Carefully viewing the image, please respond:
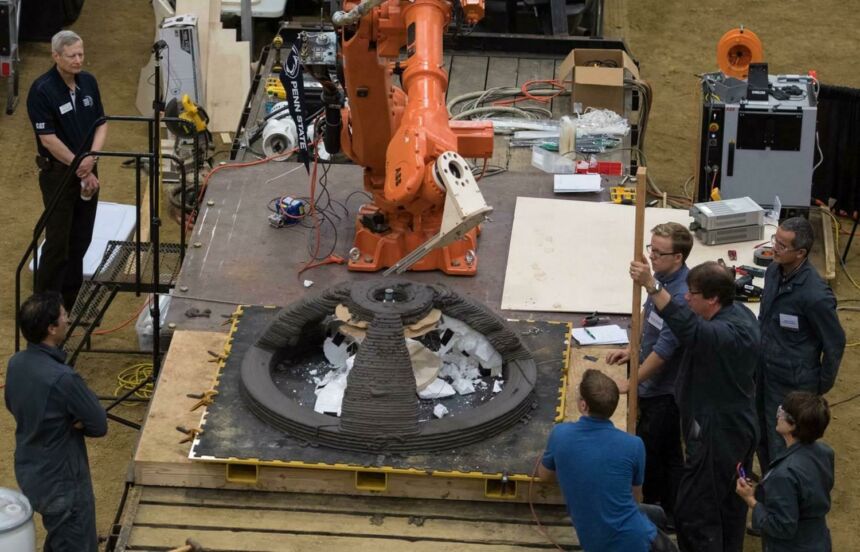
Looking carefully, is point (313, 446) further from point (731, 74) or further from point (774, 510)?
point (731, 74)

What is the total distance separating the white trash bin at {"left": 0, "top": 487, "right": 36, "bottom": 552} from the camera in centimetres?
728

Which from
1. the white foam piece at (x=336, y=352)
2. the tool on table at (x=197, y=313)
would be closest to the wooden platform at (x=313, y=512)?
the white foam piece at (x=336, y=352)

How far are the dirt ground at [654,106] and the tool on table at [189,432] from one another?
1.33 metres

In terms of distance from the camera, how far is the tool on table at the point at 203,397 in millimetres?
8133

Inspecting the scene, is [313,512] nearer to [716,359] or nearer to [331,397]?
[331,397]

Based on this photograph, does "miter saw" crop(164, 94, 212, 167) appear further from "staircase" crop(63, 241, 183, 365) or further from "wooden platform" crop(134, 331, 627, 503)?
"wooden platform" crop(134, 331, 627, 503)

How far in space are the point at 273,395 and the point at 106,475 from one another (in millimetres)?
2003

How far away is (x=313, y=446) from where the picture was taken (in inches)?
306

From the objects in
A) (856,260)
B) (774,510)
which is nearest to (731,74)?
(856,260)

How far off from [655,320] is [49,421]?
315cm

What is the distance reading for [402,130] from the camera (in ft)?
29.3

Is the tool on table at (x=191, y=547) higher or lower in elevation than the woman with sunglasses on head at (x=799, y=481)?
lower

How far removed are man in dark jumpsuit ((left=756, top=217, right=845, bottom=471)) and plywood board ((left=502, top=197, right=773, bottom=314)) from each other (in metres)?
1.01

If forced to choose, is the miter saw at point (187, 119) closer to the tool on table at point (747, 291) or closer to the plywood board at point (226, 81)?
the plywood board at point (226, 81)
